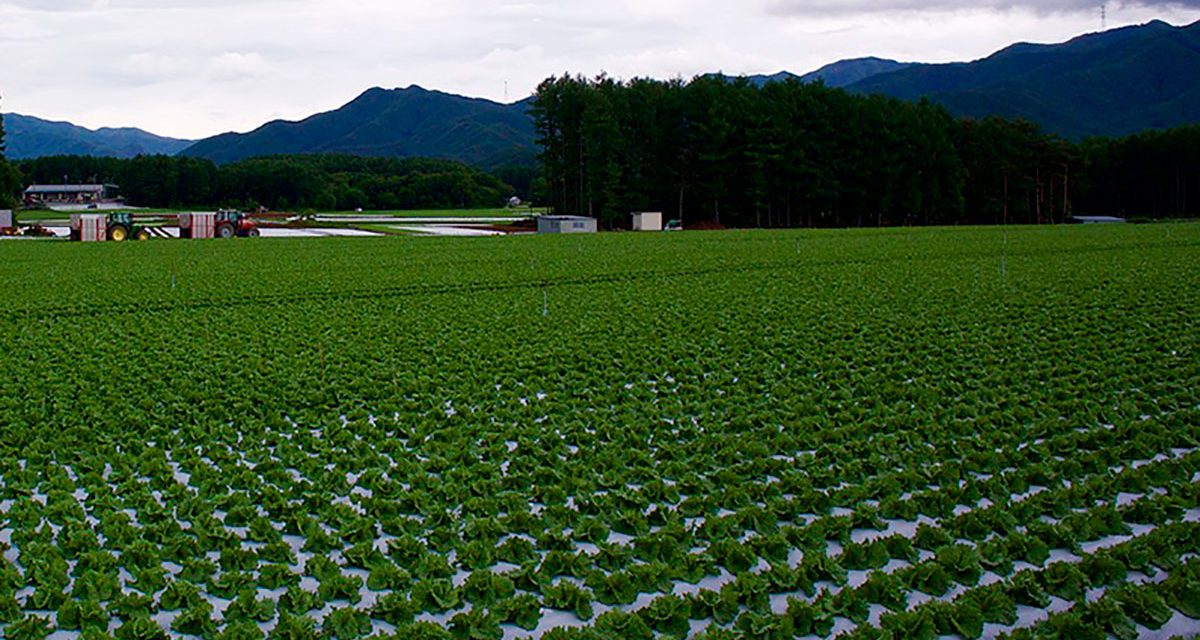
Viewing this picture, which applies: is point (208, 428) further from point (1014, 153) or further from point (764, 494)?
point (1014, 153)

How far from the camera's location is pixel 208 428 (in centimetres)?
1022

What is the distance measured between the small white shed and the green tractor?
29433mm

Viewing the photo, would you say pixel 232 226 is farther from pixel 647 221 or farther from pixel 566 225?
pixel 647 221

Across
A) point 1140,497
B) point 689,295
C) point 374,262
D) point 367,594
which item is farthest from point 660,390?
point 374,262

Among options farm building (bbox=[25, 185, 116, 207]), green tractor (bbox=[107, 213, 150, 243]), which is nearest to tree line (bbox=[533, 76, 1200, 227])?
green tractor (bbox=[107, 213, 150, 243])

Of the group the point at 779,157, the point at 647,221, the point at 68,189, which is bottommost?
the point at 647,221

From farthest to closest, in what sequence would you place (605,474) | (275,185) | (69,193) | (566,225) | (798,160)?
(69,193)
(275,185)
(798,160)
(566,225)
(605,474)

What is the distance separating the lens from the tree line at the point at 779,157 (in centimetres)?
7300

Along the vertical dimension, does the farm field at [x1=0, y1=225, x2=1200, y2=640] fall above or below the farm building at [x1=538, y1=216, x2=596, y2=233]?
below

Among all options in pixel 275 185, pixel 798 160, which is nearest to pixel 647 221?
pixel 798 160

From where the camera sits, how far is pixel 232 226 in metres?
52.3

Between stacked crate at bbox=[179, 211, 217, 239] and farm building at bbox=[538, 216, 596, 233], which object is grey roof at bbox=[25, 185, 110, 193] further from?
stacked crate at bbox=[179, 211, 217, 239]

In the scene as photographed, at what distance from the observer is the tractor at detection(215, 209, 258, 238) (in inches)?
2041

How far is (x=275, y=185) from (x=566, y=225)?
6847 centimetres
